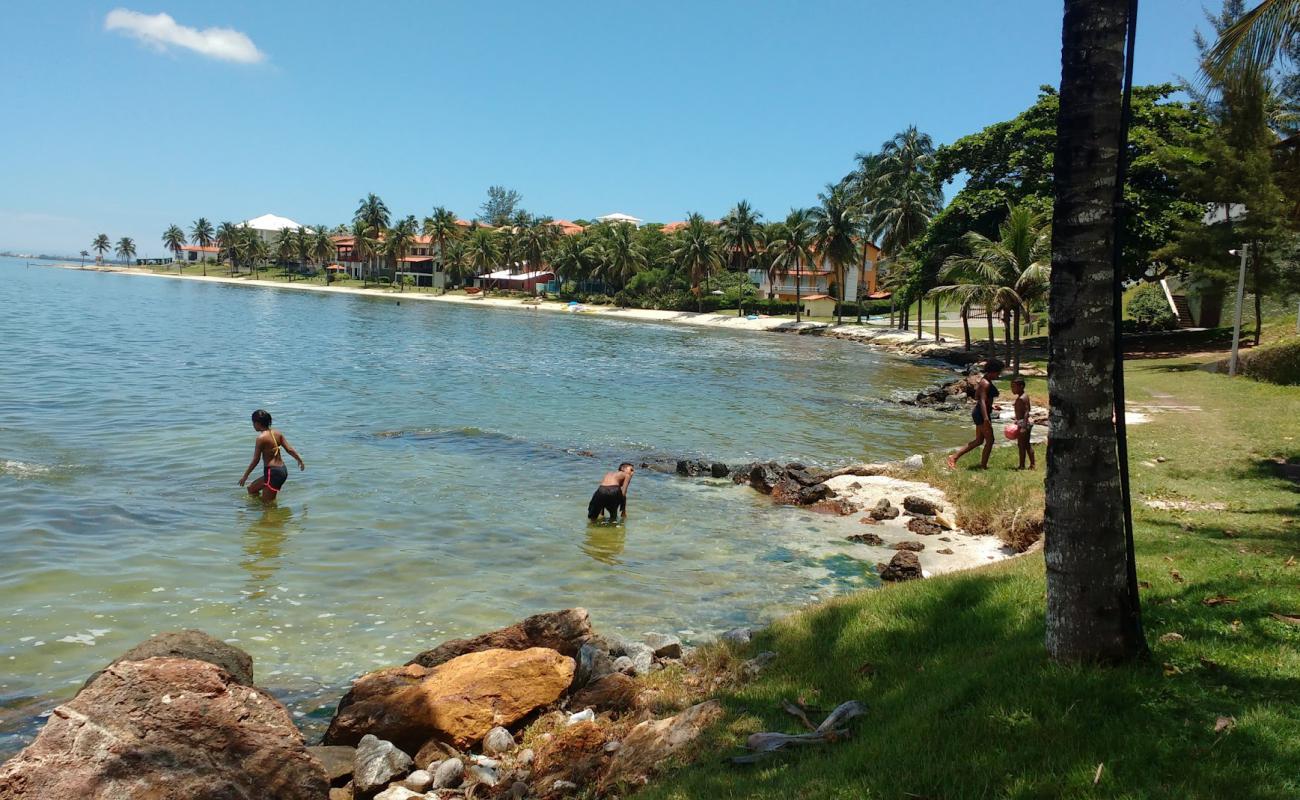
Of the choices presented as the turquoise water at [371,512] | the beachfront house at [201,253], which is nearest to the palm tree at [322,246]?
the beachfront house at [201,253]

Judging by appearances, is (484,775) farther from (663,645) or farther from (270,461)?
(270,461)

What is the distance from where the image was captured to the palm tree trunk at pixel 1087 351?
4.59 m

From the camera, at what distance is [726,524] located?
1432 cm

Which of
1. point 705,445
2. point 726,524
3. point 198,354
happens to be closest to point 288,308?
point 198,354

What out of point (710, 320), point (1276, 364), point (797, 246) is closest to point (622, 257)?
point (710, 320)

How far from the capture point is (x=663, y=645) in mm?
8195

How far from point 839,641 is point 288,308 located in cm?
8460

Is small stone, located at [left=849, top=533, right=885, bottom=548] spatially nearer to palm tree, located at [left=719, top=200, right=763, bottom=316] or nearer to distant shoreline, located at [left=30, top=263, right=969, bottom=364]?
distant shoreline, located at [left=30, top=263, right=969, bottom=364]

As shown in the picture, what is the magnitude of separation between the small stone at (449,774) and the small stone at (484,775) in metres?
0.08

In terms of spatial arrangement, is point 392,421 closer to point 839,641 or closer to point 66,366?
point 66,366

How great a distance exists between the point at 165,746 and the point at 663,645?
14.5 ft

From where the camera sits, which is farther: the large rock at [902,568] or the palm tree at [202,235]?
the palm tree at [202,235]

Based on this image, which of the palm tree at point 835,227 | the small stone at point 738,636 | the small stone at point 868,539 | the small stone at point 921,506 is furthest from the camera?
the palm tree at point 835,227

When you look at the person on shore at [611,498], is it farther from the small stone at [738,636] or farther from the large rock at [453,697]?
the large rock at [453,697]
